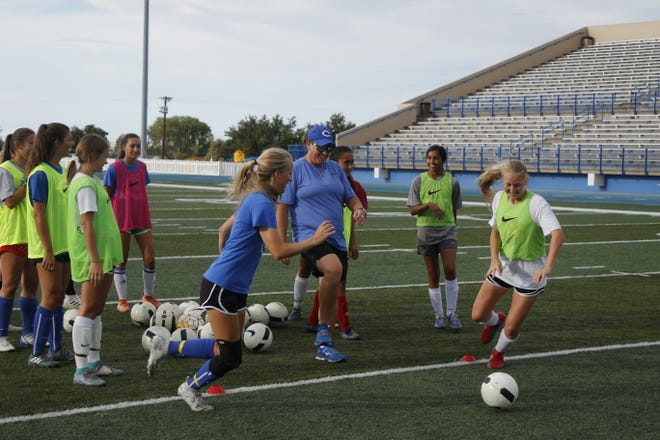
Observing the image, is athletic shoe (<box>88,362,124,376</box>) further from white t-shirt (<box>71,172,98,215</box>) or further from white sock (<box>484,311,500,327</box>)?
white sock (<box>484,311,500,327</box>)

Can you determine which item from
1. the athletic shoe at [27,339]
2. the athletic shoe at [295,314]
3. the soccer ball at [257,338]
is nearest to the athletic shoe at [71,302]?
the athletic shoe at [27,339]

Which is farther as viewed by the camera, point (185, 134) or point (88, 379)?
point (185, 134)

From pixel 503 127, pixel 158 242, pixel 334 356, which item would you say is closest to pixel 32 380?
pixel 334 356

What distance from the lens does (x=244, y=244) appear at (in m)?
5.14

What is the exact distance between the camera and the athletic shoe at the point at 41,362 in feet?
20.9

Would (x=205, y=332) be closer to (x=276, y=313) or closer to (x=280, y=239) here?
(x=276, y=313)

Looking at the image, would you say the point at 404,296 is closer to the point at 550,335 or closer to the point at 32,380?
the point at 550,335

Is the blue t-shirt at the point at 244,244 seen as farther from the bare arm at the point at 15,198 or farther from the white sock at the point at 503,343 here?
the bare arm at the point at 15,198

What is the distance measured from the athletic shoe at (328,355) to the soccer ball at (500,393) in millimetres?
1554

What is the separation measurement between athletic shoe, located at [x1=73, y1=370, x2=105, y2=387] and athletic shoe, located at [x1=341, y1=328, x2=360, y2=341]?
2.46m

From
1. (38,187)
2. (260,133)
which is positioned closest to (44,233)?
(38,187)

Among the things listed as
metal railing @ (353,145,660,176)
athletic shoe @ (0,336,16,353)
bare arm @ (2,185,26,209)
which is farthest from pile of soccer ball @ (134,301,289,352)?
metal railing @ (353,145,660,176)

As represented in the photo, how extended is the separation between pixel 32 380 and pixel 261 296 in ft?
13.1

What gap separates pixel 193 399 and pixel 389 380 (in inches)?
60.9
